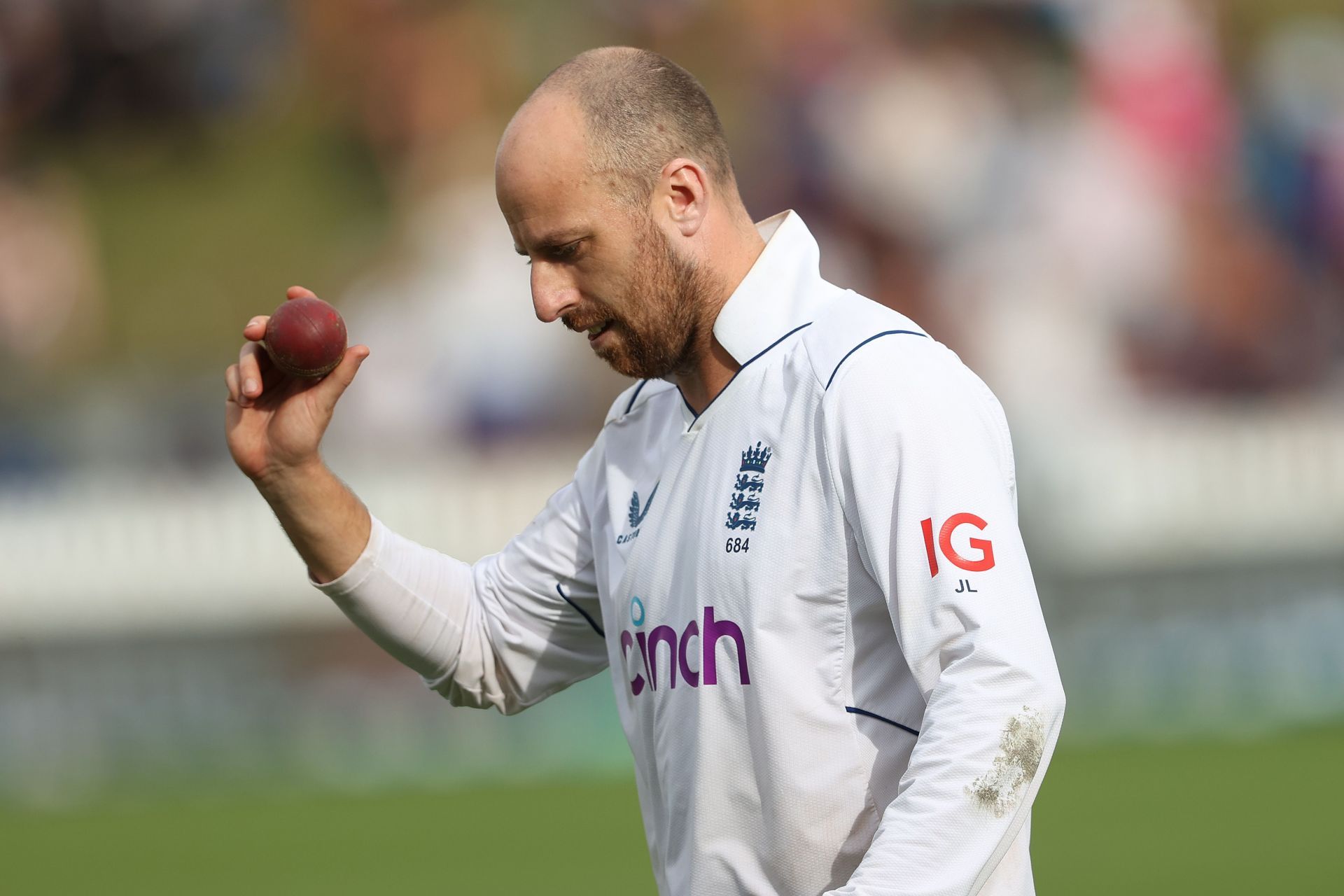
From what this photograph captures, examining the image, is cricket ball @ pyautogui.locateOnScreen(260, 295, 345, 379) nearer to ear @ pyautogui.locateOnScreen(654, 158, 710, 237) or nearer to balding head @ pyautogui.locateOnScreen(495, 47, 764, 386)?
balding head @ pyautogui.locateOnScreen(495, 47, 764, 386)

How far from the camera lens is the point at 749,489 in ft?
8.77

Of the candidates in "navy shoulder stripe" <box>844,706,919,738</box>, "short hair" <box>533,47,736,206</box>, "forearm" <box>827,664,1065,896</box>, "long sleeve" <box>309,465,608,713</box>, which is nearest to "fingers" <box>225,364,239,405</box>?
"long sleeve" <box>309,465,608,713</box>

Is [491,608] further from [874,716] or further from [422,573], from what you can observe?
[874,716]

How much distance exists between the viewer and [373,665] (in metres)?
8.98

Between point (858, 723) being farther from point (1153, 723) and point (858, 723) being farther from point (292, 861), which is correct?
point (1153, 723)

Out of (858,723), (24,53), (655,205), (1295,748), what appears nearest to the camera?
(858,723)

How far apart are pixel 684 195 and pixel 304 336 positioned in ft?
2.27

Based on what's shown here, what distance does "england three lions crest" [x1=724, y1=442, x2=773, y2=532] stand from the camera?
8.68 feet

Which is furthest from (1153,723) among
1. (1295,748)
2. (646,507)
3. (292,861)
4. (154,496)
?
(646,507)

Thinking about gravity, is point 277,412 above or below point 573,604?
above

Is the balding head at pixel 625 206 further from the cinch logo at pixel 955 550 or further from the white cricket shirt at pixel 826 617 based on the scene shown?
the cinch logo at pixel 955 550

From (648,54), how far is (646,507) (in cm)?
73

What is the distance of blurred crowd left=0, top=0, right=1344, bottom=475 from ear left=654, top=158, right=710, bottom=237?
7.27 meters

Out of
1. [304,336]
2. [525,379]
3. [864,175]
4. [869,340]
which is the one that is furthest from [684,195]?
[864,175]
